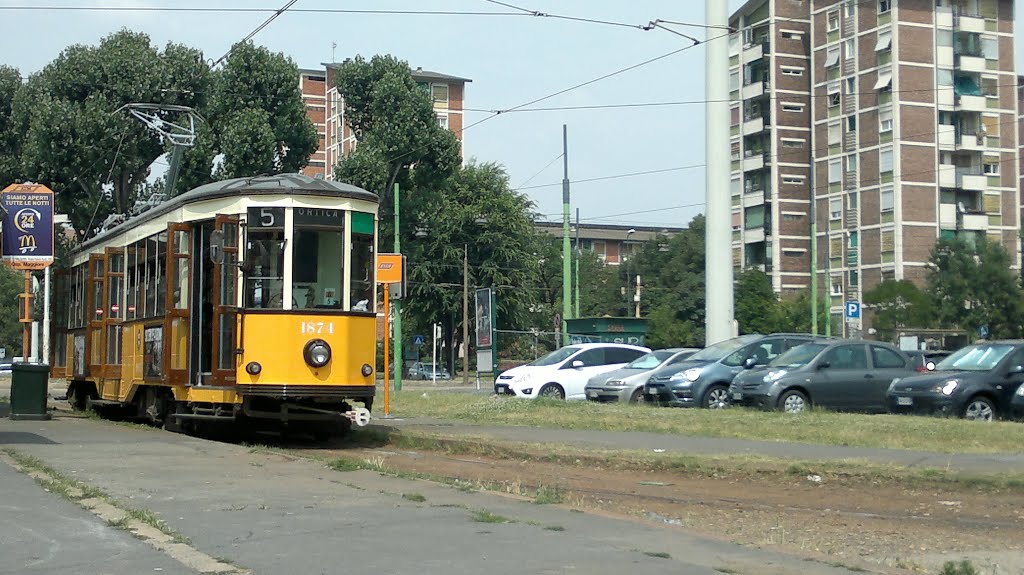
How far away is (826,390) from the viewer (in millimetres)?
22344

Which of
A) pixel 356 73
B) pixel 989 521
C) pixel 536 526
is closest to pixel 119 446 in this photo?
pixel 536 526

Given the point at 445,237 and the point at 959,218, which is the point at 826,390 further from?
the point at 959,218

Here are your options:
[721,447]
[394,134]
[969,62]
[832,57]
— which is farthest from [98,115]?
[969,62]

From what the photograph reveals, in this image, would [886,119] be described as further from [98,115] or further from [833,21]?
[98,115]

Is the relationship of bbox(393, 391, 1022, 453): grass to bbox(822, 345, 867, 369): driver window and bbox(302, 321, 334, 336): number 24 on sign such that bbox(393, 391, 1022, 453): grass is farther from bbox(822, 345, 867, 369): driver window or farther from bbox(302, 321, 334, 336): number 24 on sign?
bbox(302, 321, 334, 336): number 24 on sign

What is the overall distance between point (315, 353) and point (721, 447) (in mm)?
5091

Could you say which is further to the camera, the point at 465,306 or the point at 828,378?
the point at 465,306

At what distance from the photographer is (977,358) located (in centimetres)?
2142

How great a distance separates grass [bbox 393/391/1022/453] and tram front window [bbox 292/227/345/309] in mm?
5162

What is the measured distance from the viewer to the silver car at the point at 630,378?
27.6 metres

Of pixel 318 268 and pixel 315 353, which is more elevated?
pixel 318 268

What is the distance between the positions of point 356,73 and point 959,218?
39989mm

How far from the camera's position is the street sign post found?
21453 mm

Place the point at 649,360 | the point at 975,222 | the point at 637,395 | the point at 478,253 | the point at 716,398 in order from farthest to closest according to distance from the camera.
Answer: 1. the point at 975,222
2. the point at 478,253
3. the point at 649,360
4. the point at 637,395
5. the point at 716,398
